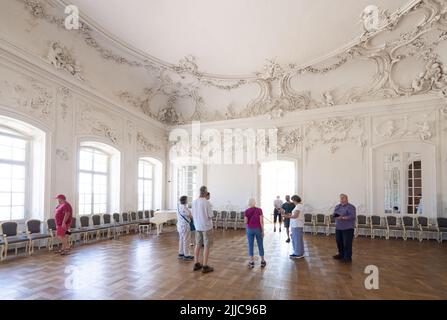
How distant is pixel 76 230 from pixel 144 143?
4.99m

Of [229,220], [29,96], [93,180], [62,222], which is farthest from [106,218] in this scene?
[229,220]

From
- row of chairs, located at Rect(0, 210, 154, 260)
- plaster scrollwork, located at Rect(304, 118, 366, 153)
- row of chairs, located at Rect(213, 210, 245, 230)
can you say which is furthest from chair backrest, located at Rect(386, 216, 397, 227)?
row of chairs, located at Rect(0, 210, 154, 260)

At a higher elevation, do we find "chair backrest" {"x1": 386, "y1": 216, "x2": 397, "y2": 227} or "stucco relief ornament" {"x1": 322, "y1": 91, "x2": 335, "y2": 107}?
"stucco relief ornament" {"x1": 322, "y1": 91, "x2": 335, "y2": 107}

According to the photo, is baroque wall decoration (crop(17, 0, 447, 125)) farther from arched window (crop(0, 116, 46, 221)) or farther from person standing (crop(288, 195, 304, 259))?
person standing (crop(288, 195, 304, 259))

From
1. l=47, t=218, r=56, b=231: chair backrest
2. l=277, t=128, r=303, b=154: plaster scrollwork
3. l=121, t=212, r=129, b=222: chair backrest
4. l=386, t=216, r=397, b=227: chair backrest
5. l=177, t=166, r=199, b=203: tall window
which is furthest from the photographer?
l=177, t=166, r=199, b=203: tall window

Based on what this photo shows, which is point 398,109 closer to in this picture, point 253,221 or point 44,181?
point 253,221

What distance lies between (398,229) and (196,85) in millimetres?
9458

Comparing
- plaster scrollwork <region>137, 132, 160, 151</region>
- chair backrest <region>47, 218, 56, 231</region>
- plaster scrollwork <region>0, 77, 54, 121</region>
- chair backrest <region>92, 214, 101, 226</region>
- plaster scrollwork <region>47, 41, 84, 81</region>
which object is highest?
plaster scrollwork <region>47, 41, 84, 81</region>

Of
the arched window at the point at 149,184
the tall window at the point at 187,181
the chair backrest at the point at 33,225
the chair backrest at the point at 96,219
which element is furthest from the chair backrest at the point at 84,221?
the tall window at the point at 187,181

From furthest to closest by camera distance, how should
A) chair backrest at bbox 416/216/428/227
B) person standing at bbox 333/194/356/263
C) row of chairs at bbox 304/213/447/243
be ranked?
1. chair backrest at bbox 416/216/428/227
2. row of chairs at bbox 304/213/447/243
3. person standing at bbox 333/194/356/263

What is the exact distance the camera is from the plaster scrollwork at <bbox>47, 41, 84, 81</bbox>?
710 centimetres

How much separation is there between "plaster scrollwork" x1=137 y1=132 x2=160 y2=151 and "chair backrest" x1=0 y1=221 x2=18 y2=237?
5559 mm

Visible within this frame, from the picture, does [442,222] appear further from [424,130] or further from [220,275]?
[220,275]

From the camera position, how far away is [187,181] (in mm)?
12727
